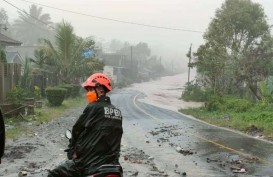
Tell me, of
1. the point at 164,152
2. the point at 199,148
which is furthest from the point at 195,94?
the point at 164,152

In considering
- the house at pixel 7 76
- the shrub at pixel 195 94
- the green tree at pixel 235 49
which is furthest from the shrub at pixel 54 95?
the shrub at pixel 195 94

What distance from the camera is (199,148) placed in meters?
13.6

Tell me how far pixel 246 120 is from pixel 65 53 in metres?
16.3

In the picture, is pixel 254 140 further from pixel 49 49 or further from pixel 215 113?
pixel 49 49

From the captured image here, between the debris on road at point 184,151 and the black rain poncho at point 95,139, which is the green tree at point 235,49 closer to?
the debris on road at point 184,151

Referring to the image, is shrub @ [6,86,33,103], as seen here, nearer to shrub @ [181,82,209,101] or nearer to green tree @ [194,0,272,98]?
green tree @ [194,0,272,98]

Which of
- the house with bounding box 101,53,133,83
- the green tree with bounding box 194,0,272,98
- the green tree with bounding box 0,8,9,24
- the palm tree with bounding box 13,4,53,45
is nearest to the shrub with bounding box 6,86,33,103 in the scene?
the green tree with bounding box 194,0,272,98

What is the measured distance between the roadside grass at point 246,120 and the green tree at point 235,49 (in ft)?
15.3

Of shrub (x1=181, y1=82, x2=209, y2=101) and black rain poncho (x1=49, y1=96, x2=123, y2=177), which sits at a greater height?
black rain poncho (x1=49, y1=96, x2=123, y2=177)

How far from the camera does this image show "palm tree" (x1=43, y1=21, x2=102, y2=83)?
103 ft

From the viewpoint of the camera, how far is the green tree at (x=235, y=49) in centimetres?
2941

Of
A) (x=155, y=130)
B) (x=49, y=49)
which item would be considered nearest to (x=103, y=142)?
Answer: (x=155, y=130)

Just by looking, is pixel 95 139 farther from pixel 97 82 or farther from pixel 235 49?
pixel 235 49

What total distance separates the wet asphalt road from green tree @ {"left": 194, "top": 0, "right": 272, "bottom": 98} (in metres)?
10.2
